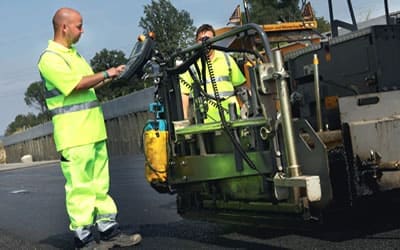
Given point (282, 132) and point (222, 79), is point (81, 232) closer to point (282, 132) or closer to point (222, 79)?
point (222, 79)

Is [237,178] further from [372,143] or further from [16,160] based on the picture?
[16,160]

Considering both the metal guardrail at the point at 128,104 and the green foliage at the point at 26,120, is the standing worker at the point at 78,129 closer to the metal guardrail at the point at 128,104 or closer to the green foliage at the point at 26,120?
the metal guardrail at the point at 128,104

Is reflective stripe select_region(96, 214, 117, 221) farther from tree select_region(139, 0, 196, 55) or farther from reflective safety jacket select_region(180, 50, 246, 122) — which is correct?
tree select_region(139, 0, 196, 55)

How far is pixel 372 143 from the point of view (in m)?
4.13

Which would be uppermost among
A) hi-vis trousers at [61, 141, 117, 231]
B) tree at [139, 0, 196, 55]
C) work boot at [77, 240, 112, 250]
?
tree at [139, 0, 196, 55]

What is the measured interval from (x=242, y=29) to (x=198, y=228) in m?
2.22

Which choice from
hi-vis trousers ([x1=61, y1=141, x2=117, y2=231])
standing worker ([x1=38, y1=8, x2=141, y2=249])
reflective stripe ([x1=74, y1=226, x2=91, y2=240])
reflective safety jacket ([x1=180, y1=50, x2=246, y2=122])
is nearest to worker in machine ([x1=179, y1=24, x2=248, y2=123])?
reflective safety jacket ([x1=180, y1=50, x2=246, y2=122])

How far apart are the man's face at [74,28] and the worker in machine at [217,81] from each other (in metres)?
0.93

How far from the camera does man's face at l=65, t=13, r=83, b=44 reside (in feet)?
16.7

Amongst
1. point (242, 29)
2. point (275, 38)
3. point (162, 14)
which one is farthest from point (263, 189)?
point (162, 14)

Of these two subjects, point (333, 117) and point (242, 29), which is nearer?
point (242, 29)

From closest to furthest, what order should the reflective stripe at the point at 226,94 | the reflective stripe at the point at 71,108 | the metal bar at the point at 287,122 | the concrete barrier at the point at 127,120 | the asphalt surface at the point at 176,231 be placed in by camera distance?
the metal bar at the point at 287,122 → the asphalt surface at the point at 176,231 → the reflective stripe at the point at 71,108 → the reflective stripe at the point at 226,94 → the concrete barrier at the point at 127,120

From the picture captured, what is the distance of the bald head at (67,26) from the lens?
5094 mm

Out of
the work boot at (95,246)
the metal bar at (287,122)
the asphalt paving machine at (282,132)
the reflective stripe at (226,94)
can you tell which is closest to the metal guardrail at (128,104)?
the reflective stripe at (226,94)
